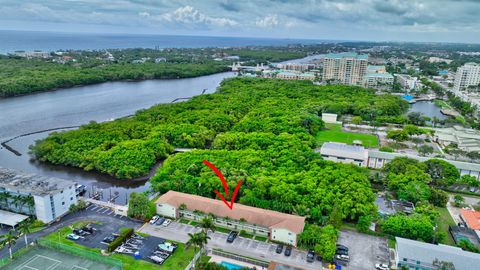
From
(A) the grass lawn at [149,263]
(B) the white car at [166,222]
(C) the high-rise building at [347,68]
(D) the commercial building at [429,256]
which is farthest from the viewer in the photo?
(C) the high-rise building at [347,68]

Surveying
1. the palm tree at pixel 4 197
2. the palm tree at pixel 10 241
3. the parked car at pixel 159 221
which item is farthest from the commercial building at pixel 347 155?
the palm tree at pixel 4 197

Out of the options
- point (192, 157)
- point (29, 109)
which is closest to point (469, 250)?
point (192, 157)

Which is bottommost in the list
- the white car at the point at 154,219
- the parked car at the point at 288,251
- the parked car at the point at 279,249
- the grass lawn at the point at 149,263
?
the grass lawn at the point at 149,263

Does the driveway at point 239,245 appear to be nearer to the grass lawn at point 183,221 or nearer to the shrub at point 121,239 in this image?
the grass lawn at point 183,221

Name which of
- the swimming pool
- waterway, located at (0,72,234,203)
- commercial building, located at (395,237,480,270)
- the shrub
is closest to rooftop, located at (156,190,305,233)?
the shrub

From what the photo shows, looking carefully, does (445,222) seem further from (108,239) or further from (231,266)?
(108,239)

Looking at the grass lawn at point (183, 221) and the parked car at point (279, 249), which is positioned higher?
the parked car at point (279, 249)
